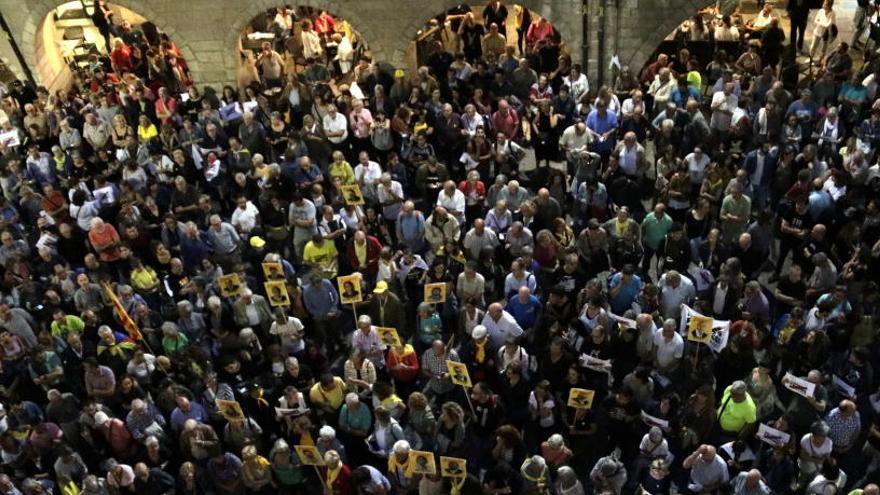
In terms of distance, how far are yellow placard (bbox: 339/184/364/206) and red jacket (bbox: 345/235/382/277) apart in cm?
71

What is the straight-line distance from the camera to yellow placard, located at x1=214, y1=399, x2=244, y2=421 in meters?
10.9

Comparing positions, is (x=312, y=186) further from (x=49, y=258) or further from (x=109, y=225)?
(x=49, y=258)

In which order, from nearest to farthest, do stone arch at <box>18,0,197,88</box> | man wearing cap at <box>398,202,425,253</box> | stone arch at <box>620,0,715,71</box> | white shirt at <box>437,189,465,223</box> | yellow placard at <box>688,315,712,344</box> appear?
yellow placard at <box>688,315,712,344</box> < man wearing cap at <box>398,202,425,253</box> < white shirt at <box>437,189,465,223</box> < stone arch at <box>620,0,715,71</box> < stone arch at <box>18,0,197,88</box>

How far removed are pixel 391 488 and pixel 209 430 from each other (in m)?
2.21

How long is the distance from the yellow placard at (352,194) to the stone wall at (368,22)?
20.5 feet

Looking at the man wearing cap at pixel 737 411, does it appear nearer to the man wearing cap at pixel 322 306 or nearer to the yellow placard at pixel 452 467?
the yellow placard at pixel 452 467

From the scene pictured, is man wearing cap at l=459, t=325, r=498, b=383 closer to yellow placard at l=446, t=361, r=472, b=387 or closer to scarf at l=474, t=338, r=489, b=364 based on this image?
scarf at l=474, t=338, r=489, b=364

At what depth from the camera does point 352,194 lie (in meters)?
13.8

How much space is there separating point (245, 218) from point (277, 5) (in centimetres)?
640

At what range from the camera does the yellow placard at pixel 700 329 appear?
1100cm

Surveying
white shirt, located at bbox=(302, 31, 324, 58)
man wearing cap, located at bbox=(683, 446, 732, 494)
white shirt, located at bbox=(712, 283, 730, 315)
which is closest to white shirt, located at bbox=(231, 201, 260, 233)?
white shirt, located at bbox=(302, 31, 324, 58)

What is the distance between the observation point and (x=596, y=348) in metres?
11.4

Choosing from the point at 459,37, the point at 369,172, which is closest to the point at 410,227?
the point at 369,172

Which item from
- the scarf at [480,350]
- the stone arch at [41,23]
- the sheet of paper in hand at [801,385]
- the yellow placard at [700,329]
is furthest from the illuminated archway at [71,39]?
the sheet of paper in hand at [801,385]
